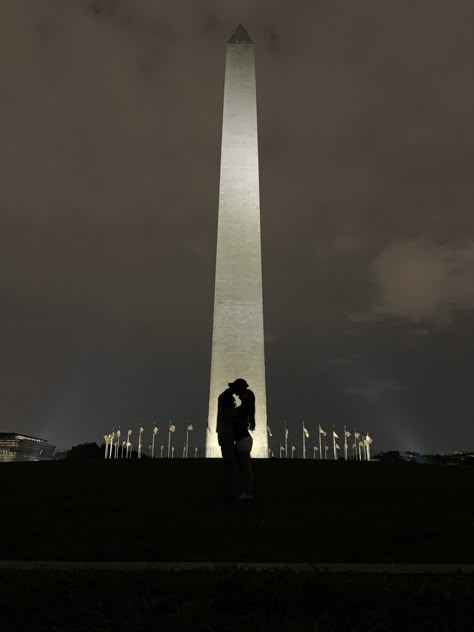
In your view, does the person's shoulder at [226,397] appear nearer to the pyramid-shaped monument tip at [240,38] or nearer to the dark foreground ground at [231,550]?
the dark foreground ground at [231,550]

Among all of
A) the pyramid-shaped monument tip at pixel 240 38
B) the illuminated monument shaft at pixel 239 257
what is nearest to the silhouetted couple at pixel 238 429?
the illuminated monument shaft at pixel 239 257

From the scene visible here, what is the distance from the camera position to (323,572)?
529 cm

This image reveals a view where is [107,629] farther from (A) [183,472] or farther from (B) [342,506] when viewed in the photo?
(A) [183,472]

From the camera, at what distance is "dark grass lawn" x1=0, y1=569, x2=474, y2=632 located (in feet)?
13.0

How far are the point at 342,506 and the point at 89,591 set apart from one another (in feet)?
26.1

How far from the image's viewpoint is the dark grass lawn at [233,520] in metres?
7.00

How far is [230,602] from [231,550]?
8.80ft

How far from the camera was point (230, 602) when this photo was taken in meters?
4.38

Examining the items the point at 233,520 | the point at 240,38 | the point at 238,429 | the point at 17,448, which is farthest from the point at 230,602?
the point at 17,448

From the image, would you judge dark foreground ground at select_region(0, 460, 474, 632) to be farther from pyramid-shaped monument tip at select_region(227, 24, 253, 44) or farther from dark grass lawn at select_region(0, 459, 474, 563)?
pyramid-shaped monument tip at select_region(227, 24, 253, 44)

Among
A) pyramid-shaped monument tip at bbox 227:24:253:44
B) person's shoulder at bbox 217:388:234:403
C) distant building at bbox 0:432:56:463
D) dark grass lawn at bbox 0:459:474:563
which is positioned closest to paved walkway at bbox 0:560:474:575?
dark grass lawn at bbox 0:459:474:563

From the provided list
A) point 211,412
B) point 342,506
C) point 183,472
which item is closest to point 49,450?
point 211,412

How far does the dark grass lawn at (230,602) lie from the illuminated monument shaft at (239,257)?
32.0 meters

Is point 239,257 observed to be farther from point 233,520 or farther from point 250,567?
point 250,567
